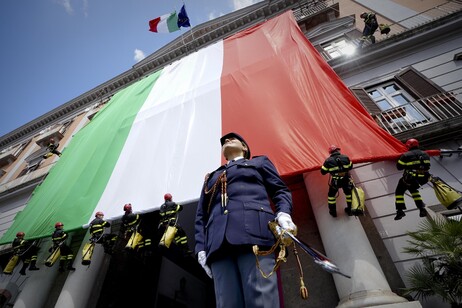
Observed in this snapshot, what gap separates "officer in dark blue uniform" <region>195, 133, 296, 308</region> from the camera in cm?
147

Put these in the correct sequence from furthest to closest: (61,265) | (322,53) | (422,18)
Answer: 1. (322,53)
2. (422,18)
3. (61,265)

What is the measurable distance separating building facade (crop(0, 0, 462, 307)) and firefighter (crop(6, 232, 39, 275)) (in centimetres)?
39

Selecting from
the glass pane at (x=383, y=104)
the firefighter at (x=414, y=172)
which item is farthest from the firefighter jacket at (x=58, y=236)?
the glass pane at (x=383, y=104)

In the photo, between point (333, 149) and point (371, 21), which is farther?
point (371, 21)

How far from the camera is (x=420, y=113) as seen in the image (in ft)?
15.7

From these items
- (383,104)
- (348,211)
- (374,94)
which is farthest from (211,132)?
(374,94)

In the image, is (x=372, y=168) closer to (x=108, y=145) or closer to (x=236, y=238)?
(x=236, y=238)

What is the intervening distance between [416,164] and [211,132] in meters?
2.97

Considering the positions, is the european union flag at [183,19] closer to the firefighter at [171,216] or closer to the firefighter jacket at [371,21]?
the firefighter jacket at [371,21]

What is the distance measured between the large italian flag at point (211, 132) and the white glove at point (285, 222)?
1333mm

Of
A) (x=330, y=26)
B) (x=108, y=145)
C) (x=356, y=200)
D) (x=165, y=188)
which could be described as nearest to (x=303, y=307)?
(x=356, y=200)

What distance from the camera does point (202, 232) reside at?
2.05 m

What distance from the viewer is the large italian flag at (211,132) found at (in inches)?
125

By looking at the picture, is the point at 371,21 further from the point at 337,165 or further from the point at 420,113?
the point at 337,165
